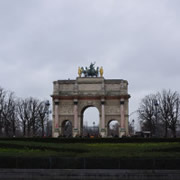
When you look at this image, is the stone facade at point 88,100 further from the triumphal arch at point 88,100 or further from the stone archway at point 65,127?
Result: the stone archway at point 65,127

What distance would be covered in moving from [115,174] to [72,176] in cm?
181


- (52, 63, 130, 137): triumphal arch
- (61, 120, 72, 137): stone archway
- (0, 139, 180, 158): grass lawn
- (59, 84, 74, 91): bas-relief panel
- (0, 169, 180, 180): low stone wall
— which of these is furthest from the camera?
(61, 120, 72, 137): stone archway

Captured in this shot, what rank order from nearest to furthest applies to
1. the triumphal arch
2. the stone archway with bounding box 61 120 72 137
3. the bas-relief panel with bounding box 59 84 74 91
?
the triumphal arch → the bas-relief panel with bounding box 59 84 74 91 → the stone archway with bounding box 61 120 72 137

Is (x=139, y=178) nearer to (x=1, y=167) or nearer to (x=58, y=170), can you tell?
(x=58, y=170)

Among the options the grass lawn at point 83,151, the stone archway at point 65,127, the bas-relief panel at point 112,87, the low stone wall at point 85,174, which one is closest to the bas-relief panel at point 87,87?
the bas-relief panel at point 112,87

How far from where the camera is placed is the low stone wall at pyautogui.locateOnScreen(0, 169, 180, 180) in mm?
12844

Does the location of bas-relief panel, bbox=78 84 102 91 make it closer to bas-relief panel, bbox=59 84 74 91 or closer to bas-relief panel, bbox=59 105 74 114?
bas-relief panel, bbox=59 84 74 91

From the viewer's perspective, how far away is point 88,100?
59.0m

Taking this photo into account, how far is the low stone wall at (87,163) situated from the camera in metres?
12.9

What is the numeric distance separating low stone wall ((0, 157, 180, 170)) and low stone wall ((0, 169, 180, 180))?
177mm

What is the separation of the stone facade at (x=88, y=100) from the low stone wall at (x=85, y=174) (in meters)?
44.7

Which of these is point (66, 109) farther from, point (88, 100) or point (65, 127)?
point (65, 127)

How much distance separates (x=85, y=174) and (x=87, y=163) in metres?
0.46

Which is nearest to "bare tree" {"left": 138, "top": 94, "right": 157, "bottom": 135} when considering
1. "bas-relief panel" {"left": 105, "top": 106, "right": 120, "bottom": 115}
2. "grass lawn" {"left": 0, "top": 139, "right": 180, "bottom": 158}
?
"bas-relief panel" {"left": 105, "top": 106, "right": 120, "bottom": 115}
